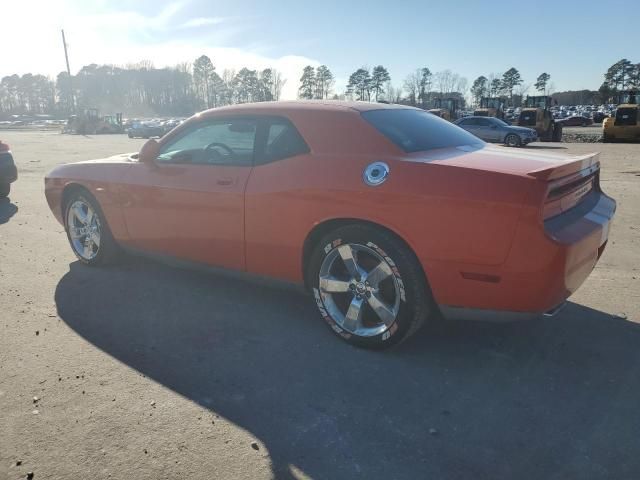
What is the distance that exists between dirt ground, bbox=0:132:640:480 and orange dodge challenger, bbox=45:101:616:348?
385mm

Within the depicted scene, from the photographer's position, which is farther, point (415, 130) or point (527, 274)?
point (415, 130)

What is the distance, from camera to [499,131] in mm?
22625

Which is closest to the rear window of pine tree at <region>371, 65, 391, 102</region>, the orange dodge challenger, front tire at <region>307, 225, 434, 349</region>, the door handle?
the orange dodge challenger

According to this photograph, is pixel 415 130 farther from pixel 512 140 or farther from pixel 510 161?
pixel 512 140

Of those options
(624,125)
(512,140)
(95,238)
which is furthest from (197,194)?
(624,125)

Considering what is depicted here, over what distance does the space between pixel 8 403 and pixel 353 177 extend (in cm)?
229

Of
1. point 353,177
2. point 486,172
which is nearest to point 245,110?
point 353,177

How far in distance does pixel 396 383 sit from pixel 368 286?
618mm

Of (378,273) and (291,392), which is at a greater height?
(378,273)

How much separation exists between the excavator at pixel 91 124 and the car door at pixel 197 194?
44.8 metres

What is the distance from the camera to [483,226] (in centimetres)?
265

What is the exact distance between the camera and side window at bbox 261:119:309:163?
3438 millimetres

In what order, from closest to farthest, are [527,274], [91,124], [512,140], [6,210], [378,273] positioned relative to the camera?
[527,274] → [378,273] → [6,210] → [512,140] → [91,124]

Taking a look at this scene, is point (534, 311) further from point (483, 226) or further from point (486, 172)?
point (486, 172)
